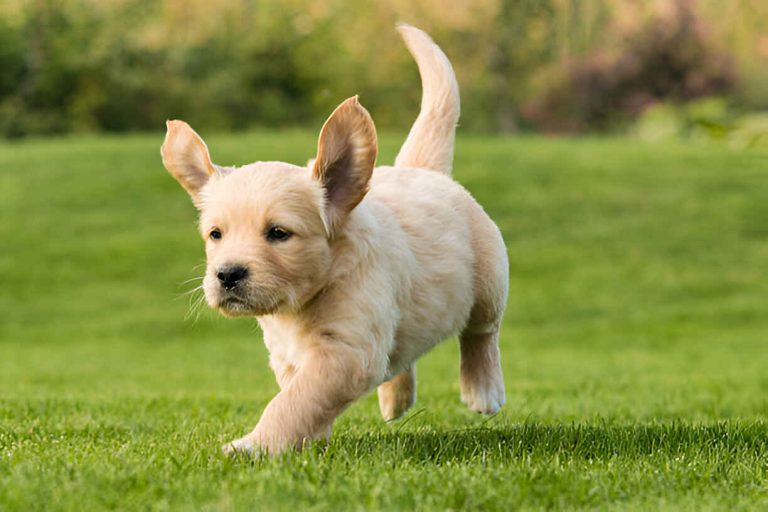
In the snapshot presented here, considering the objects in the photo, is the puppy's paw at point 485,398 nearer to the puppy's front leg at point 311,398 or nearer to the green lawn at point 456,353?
the green lawn at point 456,353

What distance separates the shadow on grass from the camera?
3.93 metres

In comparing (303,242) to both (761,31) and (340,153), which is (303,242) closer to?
(340,153)

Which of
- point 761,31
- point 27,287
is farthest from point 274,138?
point 761,31

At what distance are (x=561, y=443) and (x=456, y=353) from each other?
35.8 ft

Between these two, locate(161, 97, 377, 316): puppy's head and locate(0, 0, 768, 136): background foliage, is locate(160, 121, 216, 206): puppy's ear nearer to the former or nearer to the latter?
locate(161, 97, 377, 316): puppy's head

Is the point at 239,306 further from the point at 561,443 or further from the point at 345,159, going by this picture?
the point at 561,443

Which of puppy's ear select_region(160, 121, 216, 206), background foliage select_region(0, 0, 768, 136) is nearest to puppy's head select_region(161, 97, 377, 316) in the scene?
puppy's ear select_region(160, 121, 216, 206)

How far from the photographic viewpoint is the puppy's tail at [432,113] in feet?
17.9

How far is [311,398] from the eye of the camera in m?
3.77

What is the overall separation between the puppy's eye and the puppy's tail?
5.46 ft

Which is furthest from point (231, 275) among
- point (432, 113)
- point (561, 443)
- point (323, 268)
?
point (432, 113)

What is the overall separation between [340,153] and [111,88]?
33.9 metres

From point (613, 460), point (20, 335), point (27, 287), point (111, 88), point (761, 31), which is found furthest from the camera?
point (111, 88)

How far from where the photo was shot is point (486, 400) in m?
5.10
